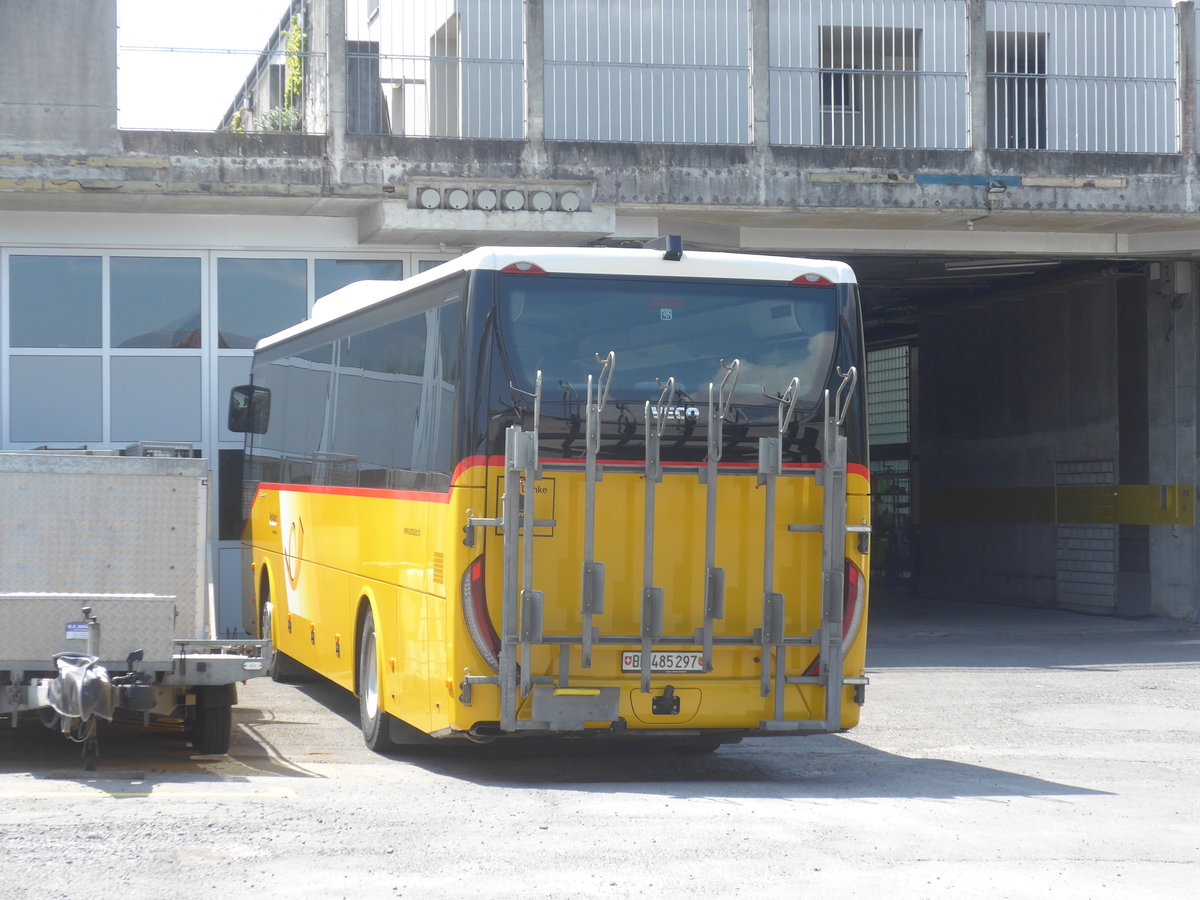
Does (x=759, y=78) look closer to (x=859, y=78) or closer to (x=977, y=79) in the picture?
(x=977, y=79)

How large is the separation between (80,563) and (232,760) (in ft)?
5.09

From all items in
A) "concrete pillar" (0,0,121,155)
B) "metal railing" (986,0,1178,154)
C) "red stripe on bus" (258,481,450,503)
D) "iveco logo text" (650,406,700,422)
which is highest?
"metal railing" (986,0,1178,154)

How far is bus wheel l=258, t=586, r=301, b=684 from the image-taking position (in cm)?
1546

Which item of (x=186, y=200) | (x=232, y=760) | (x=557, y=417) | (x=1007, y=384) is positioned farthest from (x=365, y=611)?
(x=1007, y=384)

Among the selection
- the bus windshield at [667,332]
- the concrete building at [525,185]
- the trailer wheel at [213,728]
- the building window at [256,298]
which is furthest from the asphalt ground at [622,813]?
the concrete building at [525,185]

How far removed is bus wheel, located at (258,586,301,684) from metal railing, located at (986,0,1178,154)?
10.7 m

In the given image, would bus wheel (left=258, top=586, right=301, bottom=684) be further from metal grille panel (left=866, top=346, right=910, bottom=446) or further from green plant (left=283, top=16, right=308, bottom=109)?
metal grille panel (left=866, top=346, right=910, bottom=446)

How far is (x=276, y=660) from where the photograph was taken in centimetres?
1570

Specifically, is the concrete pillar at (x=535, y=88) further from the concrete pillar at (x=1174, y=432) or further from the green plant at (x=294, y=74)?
the concrete pillar at (x=1174, y=432)

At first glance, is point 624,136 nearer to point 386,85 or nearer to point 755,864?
point 386,85

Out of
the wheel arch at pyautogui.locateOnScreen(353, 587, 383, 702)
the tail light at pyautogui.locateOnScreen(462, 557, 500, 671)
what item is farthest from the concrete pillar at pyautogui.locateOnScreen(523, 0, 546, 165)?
the tail light at pyautogui.locateOnScreen(462, 557, 500, 671)

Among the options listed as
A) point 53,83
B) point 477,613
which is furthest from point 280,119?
point 477,613

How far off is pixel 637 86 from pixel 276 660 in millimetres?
9712

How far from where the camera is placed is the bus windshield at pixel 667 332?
9.72m
